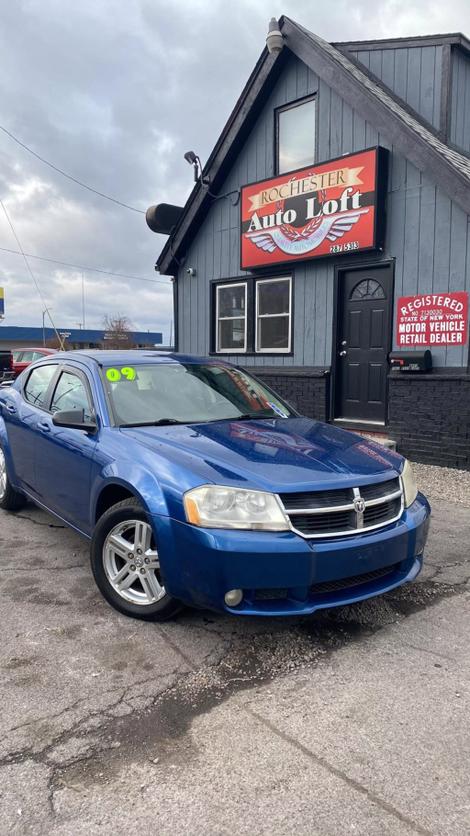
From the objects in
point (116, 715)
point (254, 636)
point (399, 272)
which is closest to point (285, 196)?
point (399, 272)

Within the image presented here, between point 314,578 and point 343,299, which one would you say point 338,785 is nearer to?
point 314,578

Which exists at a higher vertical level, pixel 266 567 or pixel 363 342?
pixel 363 342

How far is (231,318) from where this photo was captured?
11.6 m

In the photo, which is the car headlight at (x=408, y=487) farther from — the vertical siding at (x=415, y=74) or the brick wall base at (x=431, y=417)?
the vertical siding at (x=415, y=74)

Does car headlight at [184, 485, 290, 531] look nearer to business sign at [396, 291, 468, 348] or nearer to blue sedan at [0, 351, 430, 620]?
blue sedan at [0, 351, 430, 620]

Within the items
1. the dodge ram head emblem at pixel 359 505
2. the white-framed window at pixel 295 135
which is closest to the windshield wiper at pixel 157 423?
the dodge ram head emblem at pixel 359 505

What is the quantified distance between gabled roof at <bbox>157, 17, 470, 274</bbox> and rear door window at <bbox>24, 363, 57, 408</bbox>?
5.58 m

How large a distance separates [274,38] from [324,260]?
3.80 metres

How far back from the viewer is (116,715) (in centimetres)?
252

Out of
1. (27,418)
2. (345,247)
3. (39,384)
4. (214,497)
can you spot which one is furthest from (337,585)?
(345,247)

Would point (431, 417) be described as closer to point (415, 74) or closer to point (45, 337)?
point (415, 74)

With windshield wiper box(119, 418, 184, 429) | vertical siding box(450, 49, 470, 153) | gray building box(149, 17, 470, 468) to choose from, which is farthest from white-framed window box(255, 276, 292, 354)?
windshield wiper box(119, 418, 184, 429)

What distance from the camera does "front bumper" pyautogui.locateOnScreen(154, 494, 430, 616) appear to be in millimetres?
2820

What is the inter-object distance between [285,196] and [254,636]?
8359mm
